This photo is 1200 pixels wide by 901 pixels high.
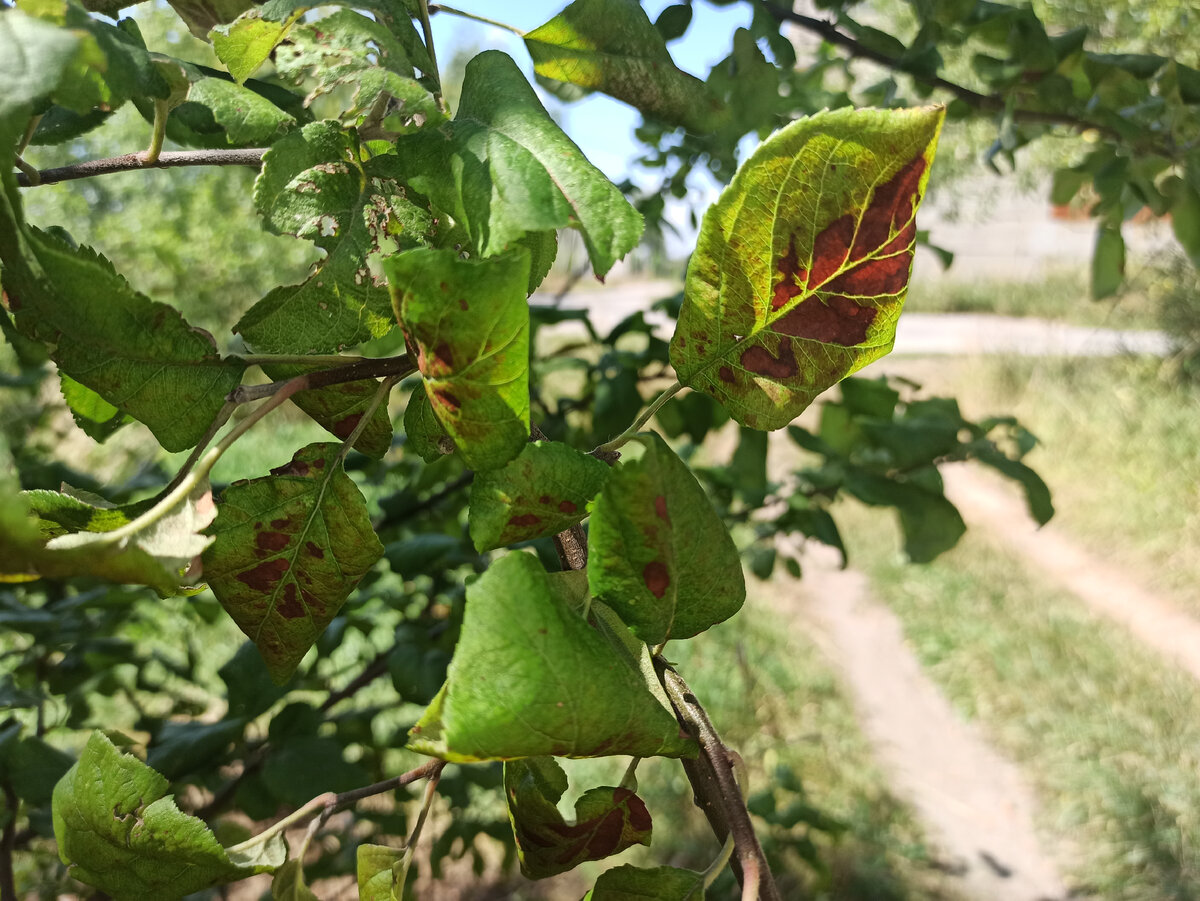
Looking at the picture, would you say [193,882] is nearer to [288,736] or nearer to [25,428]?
[288,736]

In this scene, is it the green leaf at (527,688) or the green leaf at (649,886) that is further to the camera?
the green leaf at (649,886)

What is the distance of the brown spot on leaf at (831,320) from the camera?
0.30 meters

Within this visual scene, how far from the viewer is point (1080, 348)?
6.47m

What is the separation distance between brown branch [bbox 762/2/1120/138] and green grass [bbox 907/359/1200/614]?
3.11 meters

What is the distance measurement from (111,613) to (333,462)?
0.91m

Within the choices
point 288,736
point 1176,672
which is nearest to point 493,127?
point 288,736

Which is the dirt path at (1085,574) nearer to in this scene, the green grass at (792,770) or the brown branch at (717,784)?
the green grass at (792,770)

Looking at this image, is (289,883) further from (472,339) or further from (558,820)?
(472,339)

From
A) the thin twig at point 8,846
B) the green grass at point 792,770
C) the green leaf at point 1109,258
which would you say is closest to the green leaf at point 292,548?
the thin twig at point 8,846

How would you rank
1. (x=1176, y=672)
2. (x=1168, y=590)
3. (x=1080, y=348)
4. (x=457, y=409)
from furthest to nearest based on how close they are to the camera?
1. (x=1080, y=348)
2. (x=1168, y=590)
3. (x=1176, y=672)
4. (x=457, y=409)

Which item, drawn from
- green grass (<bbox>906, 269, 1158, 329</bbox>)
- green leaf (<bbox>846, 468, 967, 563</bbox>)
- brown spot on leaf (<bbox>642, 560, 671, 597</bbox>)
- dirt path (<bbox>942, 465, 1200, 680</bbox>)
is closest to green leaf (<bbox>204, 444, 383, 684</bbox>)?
brown spot on leaf (<bbox>642, 560, 671, 597</bbox>)

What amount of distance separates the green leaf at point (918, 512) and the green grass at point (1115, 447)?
312 centimetres

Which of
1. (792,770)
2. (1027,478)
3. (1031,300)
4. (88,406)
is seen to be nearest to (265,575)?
(88,406)

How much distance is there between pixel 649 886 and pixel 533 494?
0.55 ft
